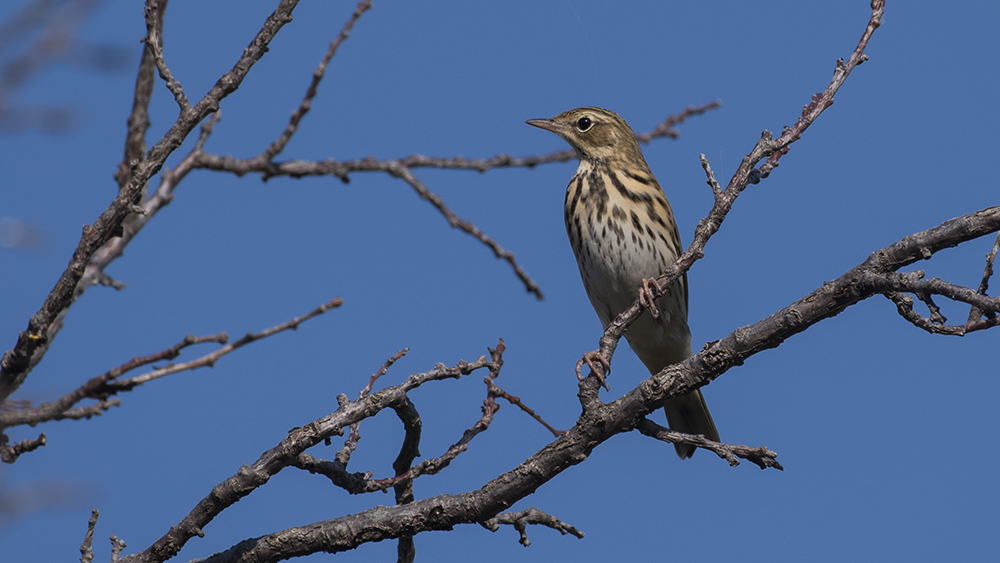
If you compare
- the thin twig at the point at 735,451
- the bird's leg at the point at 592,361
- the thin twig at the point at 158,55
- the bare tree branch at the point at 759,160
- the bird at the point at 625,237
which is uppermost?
the bird at the point at 625,237

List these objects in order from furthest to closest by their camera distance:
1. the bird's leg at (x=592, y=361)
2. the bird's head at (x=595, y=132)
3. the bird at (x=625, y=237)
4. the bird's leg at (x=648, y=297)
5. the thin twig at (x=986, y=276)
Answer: the bird's head at (x=595, y=132), the bird at (x=625, y=237), the bird's leg at (x=648, y=297), the bird's leg at (x=592, y=361), the thin twig at (x=986, y=276)

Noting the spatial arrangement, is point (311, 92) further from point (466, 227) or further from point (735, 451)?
point (735, 451)

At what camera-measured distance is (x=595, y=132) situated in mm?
7832

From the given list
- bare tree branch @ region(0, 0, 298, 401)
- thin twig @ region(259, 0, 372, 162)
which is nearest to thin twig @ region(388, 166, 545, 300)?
thin twig @ region(259, 0, 372, 162)

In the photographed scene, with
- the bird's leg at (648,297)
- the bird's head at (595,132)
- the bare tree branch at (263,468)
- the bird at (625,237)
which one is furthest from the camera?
the bird's head at (595,132)

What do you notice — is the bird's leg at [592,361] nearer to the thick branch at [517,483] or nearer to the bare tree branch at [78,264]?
the thick branch at [517,483]

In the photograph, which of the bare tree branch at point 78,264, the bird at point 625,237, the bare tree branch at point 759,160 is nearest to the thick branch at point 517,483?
the bare tree branch at point 759,160

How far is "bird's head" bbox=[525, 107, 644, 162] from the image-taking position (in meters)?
7.75

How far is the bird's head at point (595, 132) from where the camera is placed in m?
7.75

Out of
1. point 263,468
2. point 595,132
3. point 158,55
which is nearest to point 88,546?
point 263,468

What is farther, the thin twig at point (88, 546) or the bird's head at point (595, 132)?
the bird's head at point (595, 132)

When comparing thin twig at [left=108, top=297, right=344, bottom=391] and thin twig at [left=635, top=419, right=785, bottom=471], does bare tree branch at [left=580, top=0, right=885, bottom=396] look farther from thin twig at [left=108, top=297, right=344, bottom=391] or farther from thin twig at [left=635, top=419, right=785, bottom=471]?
thin twig at [left=108, top=297, right=344, bottom=391]

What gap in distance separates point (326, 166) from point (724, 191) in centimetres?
286

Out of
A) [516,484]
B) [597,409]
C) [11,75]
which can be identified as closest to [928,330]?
[597,409]
